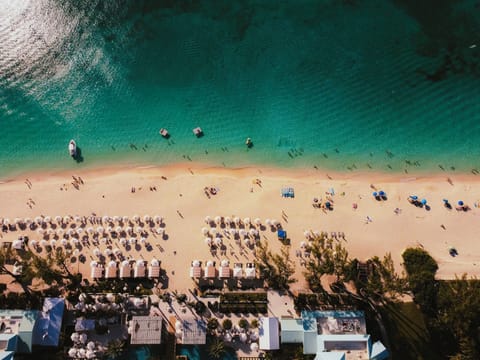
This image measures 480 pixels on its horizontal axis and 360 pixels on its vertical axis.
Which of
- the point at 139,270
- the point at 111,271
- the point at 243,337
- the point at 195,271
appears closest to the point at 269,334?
the point at 243,337

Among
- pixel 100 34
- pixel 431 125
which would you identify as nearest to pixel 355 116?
pixel 431 125

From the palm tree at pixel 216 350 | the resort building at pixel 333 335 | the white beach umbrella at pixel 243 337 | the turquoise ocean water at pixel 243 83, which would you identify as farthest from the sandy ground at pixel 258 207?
the white beach umbrella at pixel 243 337

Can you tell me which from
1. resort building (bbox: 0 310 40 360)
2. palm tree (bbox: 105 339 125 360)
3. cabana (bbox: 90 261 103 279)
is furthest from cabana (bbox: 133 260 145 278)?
resort building (bbox: 0 310 40 360)

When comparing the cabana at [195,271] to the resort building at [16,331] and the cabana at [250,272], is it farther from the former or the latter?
the resort building at [16,331]

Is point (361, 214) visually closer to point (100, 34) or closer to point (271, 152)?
point (271, 152)

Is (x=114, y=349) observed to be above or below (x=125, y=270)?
below

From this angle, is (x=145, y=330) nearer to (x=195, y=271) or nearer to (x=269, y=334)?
(x=195, y=271)

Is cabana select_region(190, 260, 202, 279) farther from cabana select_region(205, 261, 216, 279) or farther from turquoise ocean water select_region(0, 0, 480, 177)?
turquoise ocean water select_region(0, 0, 480, 177)
